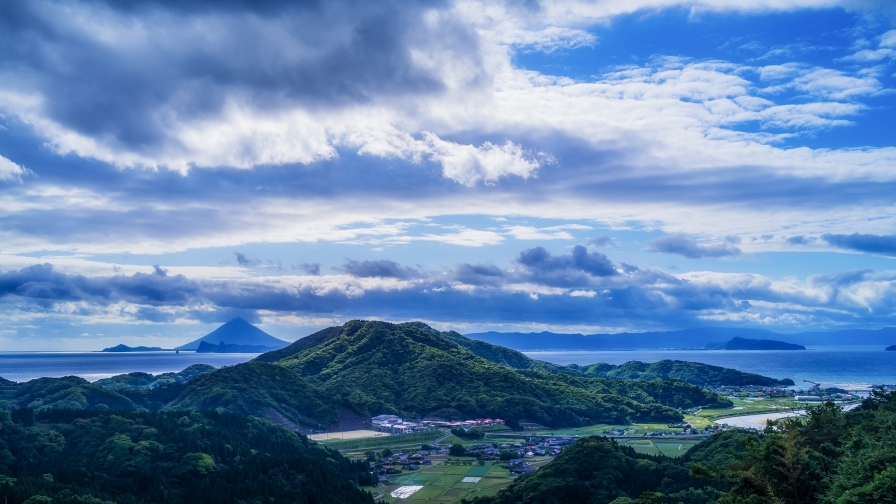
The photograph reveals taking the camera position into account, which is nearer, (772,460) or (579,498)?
(772,460)

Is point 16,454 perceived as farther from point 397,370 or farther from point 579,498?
point 397,370

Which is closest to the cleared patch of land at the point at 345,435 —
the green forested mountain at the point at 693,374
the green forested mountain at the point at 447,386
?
the green forested mountain at the point at 447,386

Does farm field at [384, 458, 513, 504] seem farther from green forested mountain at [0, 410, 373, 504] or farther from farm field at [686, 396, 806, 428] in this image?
farm field at [686, 396, 806, 428]

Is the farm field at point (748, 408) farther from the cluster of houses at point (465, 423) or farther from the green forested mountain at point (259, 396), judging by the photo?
the green forested mountain at point (259, 396)

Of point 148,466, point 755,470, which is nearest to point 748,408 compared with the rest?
point 755,470

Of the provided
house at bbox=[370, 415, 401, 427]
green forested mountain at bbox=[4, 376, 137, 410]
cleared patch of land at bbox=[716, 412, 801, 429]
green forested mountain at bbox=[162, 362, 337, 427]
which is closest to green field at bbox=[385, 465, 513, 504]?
house at bbox=[370, 415, 401, 427]

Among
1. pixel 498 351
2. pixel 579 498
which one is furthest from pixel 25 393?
pixel 498 351

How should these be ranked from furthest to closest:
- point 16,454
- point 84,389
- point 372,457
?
point 84,389, point 372,457, point 16,454
